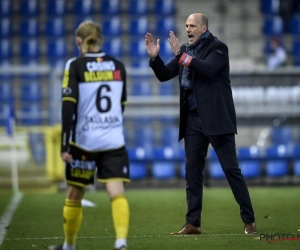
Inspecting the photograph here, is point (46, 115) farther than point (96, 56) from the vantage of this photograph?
Yes

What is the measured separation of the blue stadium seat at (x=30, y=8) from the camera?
856 inches

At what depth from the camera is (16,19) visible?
71.2 feet

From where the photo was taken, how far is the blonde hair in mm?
5926

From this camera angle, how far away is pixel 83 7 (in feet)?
70.7

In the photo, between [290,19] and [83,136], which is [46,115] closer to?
[290,19]

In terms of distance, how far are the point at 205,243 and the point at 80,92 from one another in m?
1.83

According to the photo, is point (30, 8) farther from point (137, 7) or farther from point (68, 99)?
point (68, 99)

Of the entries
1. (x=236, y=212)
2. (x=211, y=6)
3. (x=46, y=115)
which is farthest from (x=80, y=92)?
(x=211, y=6)

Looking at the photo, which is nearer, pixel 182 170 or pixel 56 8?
pixel 182 170

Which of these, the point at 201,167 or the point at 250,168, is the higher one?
the point at 201,167

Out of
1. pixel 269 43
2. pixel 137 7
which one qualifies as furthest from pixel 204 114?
pixel 137 7

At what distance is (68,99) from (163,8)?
15.9 meters

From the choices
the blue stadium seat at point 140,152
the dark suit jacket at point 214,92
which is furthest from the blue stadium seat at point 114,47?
the dark suit jacket at point 214,92

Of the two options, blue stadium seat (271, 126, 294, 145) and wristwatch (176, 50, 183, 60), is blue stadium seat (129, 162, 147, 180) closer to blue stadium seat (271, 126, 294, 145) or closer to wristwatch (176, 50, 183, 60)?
blue stadium seat (271, 126, 294, 145)
